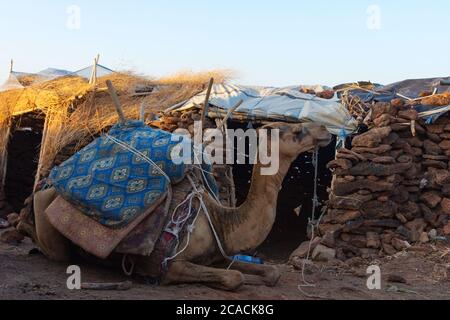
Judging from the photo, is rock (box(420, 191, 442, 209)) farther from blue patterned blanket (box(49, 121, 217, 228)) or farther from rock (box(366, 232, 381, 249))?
blue patterned blanket (box(49, 121, 217, 228))

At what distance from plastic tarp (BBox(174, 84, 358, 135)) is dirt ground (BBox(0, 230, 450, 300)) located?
227 centimetres

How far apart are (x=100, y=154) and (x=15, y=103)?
7658 millimetres

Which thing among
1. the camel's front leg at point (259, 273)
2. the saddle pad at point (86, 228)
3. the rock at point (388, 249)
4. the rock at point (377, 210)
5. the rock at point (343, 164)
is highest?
the saddle pad at point (86, 228)

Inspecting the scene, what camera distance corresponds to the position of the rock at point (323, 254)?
26.6ft

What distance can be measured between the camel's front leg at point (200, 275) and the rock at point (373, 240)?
4.21 m

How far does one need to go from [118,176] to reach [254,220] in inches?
46.3

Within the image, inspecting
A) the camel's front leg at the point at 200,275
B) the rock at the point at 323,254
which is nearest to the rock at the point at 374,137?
the rock at the point at 323,254

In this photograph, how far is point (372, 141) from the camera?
8805 millimetres

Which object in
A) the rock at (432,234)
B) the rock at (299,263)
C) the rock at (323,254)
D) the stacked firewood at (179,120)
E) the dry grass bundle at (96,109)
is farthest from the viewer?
the dry grass bundle at (96,109)

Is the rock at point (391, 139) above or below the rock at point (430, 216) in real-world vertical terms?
above

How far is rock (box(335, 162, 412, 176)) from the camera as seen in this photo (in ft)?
28.6

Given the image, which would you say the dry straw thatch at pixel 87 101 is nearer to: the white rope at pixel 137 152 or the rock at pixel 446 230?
the rock at pixel 446 230

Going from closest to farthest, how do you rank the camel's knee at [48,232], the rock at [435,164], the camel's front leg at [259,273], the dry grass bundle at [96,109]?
the camel's front leg at [259,273] → the camel's knee at [48,232] → the rock at [435,164] → the dry grass bundle at [96,109]

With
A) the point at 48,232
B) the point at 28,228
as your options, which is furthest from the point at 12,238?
the point at 48,232
